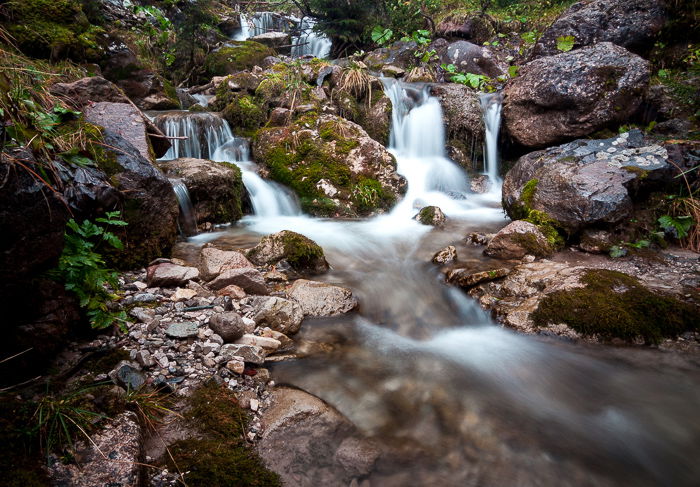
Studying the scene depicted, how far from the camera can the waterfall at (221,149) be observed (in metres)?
6.96

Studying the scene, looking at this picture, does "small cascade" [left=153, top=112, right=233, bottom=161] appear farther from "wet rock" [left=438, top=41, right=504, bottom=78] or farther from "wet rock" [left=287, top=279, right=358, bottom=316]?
"wet rock" [left=438, top=41, right=504, bottom=78]

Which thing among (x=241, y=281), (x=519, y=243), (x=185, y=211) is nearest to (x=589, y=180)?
(x=519, y=243)

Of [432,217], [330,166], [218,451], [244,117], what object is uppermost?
[244,117]

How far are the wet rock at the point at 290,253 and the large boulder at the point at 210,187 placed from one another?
1.75 meters

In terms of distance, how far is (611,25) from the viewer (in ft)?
27.2

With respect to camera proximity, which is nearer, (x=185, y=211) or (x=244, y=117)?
(x=185, y=211)

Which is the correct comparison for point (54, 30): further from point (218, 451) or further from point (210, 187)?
point (218, 451)

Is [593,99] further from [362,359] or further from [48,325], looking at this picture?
[48,325]

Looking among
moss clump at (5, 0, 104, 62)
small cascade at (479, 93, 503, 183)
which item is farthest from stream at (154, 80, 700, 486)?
moss clump at (5, 0, 104, 62)

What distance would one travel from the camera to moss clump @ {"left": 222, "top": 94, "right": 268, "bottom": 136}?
8.62 metres

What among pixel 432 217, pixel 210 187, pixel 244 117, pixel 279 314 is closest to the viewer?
pixel 279 314

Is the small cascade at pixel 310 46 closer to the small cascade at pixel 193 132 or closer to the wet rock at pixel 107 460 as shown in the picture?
the small cascade at pixel 193 132

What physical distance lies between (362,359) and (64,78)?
297 inches

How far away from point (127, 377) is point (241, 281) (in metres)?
1.64
